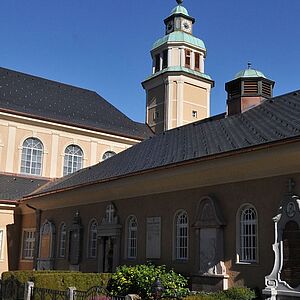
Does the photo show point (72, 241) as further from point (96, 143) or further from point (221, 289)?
point (96, 143)

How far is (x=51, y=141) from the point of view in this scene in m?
33.5

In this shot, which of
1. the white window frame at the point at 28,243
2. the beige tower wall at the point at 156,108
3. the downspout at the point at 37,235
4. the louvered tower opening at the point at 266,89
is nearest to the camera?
the louvered tower opening at the point at 266,89

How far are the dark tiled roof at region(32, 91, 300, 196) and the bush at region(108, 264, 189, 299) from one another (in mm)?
3777

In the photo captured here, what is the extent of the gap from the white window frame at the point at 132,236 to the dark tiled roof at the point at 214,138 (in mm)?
1971

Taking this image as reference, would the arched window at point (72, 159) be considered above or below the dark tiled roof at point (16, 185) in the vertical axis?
above

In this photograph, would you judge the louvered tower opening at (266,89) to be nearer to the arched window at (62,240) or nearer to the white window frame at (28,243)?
the arched window at (62,240)

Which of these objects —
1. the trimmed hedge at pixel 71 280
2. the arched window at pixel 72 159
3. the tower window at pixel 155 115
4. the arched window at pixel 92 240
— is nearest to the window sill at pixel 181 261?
the trimmed hedge at pixel 71 280

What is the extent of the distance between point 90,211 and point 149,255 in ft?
16.2

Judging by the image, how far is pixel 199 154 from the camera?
54.9ft

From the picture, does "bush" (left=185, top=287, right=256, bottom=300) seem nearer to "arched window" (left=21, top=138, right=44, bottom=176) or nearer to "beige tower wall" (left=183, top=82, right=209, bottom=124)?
"arched window" (left=21, top=138, right=44, bottom=176)

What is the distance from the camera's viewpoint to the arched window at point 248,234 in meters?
14.7

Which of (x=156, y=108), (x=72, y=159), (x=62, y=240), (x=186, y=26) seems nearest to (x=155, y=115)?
(x=156, y=108)

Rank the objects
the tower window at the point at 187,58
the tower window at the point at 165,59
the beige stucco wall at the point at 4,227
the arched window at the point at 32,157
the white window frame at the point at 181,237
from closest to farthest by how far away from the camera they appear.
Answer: the white window frame at the point at 181,237 → the beige stucco wall at the point at 4,227 → the arched window at the point at 32,157 → the tower window at the point at 187,58 → the tower window at the point at 165,59

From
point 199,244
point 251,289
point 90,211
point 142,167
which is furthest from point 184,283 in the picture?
point 90,211
